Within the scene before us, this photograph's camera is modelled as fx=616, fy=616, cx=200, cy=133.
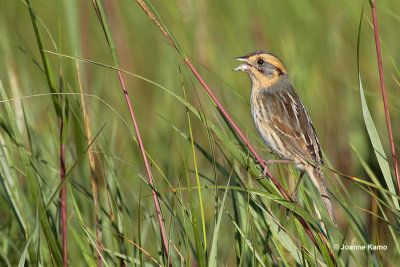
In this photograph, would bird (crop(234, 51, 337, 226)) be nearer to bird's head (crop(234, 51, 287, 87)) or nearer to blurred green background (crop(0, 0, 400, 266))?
bird's head (crop(234, 51, 287, 87))

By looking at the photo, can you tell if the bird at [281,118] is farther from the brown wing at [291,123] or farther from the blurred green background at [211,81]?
the blurred green background at [211,81]

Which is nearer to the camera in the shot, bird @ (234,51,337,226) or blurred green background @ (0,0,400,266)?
bird @ (234,51,337,226)

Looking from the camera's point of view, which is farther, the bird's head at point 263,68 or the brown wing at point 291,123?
the bird's head at point 263,68

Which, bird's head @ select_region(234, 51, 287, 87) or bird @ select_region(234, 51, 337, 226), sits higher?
bird's head @ select_region(234, 51, 287, 87)

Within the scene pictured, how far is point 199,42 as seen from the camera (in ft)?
17.7

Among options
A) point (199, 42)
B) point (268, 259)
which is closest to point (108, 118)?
point (199, 42)

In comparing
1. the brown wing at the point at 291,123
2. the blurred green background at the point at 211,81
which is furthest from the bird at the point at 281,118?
the blurred green background at the point at 211,81

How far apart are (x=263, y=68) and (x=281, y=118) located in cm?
51

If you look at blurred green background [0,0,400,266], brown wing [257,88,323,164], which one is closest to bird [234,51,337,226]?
brown wing [257,88,323,164]

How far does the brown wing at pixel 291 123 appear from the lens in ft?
12.3

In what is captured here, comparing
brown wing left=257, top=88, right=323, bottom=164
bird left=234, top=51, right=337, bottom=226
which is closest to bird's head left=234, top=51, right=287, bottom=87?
bird left=234, top=51, right=337, bottom=226

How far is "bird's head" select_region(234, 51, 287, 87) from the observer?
4199 millimetres

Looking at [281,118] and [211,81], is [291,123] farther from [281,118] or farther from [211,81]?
[211,81]

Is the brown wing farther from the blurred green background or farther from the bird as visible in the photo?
the blurred green background
